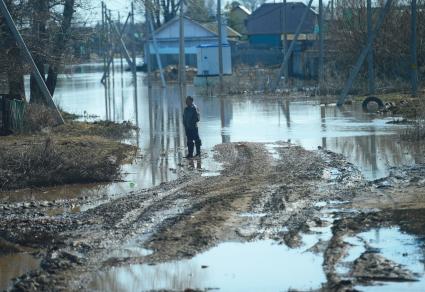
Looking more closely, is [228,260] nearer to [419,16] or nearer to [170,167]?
[170,167]

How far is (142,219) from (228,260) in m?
2.65

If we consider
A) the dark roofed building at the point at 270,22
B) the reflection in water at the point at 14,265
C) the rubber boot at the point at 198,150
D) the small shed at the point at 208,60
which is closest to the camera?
the reflection in water at the point at 14,265

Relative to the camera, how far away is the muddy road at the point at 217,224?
372 inches

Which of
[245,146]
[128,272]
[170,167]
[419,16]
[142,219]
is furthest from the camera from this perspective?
[419,16]

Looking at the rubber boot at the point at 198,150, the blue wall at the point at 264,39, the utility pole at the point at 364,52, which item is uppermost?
the blue wall at the point at 264,39

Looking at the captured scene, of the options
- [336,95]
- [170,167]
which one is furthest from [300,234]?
[336,95]

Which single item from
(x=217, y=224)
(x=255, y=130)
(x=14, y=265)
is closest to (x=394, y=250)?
(x=217, y=224)

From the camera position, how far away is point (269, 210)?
12898 millimetres

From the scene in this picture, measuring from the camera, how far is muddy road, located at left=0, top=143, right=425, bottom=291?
9438mm

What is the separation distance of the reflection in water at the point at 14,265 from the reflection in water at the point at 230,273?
3.55 ft

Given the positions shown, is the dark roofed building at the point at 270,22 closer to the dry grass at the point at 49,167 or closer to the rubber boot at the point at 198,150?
the rubber boot at the point at 198,150

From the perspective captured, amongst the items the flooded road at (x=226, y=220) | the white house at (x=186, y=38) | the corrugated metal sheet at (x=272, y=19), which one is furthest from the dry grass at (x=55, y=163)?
the white house at (x=186, y=38)

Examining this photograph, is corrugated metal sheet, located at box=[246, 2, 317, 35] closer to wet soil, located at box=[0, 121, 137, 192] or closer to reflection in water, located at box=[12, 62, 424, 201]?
reflection in water, located at box=[12, 62, 424, 201]

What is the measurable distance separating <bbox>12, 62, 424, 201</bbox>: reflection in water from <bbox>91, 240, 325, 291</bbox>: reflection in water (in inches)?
243
